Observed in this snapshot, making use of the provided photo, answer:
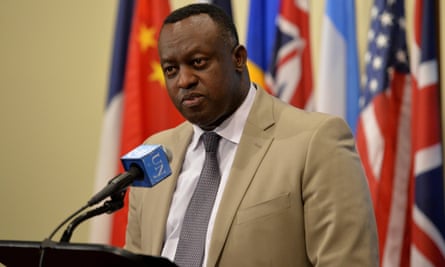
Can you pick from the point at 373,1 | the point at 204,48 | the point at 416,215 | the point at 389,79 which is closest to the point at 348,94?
the point at 389,79

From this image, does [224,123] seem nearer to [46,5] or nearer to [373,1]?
[373,1]

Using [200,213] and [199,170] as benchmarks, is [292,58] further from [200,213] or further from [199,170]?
[200,213]

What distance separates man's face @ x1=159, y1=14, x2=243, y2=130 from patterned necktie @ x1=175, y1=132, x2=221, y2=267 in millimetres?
116

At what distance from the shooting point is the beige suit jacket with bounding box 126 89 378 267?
7.29 ft

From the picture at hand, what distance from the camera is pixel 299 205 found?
2.27 meters

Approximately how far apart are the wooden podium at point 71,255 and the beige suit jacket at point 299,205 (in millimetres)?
616

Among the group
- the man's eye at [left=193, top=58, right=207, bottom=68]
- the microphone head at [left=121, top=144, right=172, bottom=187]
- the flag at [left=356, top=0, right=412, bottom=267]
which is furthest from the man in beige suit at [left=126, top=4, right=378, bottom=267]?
the flag at [left=356, top=0, right=412, bottom=267]

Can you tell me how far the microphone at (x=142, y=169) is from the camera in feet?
5.91

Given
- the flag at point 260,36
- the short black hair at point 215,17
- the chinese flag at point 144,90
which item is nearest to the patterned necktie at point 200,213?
the short black hair at point 215,17

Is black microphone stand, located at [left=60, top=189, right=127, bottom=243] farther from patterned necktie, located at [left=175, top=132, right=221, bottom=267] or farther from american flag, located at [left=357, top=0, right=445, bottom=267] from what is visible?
american flag, located at [left=357, top=0, right=445, bottom=267]

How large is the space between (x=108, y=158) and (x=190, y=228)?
1916 millimetres

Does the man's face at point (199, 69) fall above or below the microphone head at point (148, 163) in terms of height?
above

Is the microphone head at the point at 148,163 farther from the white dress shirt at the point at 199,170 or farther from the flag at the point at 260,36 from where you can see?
the flag at the point at 260,36

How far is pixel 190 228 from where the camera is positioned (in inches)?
94.0
